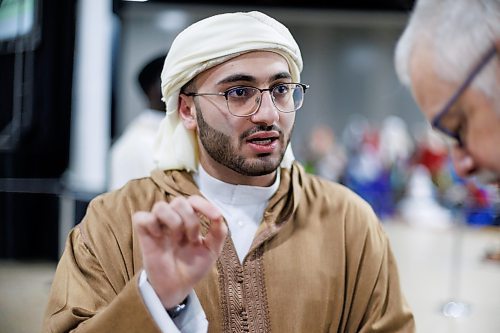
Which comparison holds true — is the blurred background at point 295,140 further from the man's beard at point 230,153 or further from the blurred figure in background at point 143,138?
the man's beard at point 230,153

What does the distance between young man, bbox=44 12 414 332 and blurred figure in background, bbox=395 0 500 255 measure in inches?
21.8

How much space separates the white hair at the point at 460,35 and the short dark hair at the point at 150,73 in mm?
2719

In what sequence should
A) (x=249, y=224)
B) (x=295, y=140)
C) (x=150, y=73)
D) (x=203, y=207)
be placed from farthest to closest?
(x=295, y=140)
(x=150, y=73)
(x=249, y=224)
(x=203, y=207)

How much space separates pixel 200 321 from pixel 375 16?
11761mm

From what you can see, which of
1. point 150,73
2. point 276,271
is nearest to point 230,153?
point 276,271

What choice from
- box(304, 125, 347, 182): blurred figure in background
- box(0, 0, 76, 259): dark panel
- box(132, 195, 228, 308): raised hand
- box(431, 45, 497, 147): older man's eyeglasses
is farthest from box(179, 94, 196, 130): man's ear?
box(304, 125, 347, 182): blurred figure in background

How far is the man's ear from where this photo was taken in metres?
2.06

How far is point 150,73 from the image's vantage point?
4.00 metres

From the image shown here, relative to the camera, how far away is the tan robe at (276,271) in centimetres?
187

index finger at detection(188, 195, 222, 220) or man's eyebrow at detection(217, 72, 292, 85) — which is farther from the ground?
man's eyebrow at detection(217, 72, 292, 85)

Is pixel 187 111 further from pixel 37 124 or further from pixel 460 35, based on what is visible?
pixel 37 124

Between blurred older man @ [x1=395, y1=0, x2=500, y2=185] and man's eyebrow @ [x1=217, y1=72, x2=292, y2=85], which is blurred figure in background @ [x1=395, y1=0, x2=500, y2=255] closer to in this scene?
blurred older man @ [x1=395, y1=0, x2=500, y2=185]

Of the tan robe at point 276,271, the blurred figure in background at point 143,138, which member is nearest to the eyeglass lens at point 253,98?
the tan robe at point 276,271

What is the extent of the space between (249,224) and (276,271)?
185mm
